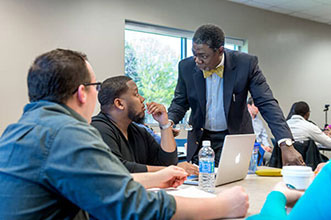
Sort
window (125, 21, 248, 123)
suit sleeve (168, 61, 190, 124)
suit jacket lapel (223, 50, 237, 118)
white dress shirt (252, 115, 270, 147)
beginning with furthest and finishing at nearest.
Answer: white dress shirt (252, 115, 270, 147)
window (125, 21, 248, 123)
suit sleeve (168, 61, 190, 124)
suit jacket lapel (223, 50, 237, 118)

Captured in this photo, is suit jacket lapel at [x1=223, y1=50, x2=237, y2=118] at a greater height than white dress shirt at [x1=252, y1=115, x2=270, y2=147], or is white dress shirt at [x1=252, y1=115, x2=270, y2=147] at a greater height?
suit jacket lapel at [x1=223, y1=50, x2=237, y2=118]

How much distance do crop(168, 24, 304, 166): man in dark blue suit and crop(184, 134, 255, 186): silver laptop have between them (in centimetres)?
50

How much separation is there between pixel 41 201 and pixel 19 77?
129 inches

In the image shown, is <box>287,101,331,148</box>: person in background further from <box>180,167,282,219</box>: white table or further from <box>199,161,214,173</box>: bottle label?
<box>199,161,214,173</box>: bottle label

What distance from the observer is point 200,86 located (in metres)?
2.32

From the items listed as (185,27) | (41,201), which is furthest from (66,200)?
(185,27)

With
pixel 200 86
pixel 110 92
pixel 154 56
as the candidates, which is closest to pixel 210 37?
pixel 200 86

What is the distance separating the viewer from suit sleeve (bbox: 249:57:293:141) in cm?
199

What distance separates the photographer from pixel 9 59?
361 cm

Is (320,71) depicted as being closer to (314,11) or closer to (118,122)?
(314,11)

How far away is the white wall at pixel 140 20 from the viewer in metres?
3.65

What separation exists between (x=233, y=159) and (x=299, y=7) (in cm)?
512

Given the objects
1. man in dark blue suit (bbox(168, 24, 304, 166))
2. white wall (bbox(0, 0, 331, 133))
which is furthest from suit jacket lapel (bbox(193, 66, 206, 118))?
white wall (bbox(0, 0, 331, 133))

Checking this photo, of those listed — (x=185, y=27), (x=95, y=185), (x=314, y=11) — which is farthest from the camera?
(x=314, y=11)
